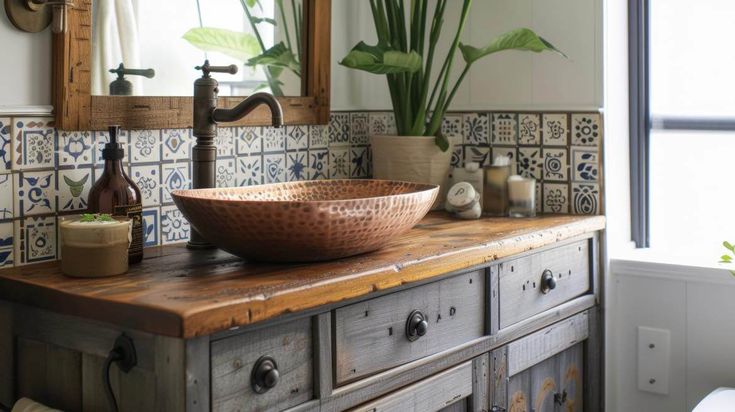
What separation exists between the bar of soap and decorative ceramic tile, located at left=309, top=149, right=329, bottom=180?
84 centimetres

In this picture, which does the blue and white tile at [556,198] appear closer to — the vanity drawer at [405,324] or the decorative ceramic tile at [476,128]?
the decorative ceramic tile at [476,128]

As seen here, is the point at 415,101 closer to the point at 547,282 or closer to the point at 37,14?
the point at 547,282

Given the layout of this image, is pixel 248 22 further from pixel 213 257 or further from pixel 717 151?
pixel 717 151

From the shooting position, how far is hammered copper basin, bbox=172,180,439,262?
5.01ft

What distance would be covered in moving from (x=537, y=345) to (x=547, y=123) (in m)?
0.66

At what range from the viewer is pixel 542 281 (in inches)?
82.7

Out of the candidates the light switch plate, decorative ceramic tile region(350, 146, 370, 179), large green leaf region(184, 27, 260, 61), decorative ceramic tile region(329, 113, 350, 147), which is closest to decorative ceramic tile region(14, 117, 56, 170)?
large green leaf region(184, 27, 260, 61)

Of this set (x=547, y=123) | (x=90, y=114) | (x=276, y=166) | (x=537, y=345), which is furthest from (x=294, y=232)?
(x=547, y=123)

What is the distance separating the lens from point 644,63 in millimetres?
2545

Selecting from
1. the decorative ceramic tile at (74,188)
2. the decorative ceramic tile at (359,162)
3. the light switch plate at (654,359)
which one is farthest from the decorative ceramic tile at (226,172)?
the light switch plate at (654,359)

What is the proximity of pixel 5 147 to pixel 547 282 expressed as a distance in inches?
47.1

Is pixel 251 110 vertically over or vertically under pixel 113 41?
under

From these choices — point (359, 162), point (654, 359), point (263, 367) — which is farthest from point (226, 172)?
point (654, 359)

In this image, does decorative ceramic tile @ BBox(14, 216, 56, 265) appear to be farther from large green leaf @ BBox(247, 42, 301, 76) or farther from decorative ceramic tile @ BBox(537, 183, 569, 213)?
decorative ceramic tile @ BBox(537, 183, 569, 213)
